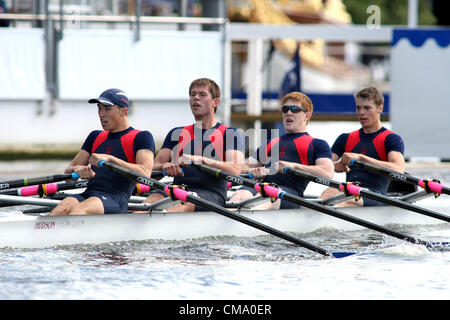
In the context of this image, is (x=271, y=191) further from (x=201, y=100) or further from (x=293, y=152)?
(x=201, y=100)

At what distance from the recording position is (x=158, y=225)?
894cm

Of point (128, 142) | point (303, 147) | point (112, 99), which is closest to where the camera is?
point (112, 99)

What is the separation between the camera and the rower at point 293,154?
372 inches

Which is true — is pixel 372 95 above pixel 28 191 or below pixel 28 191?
above

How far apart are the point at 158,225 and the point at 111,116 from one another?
122 cm

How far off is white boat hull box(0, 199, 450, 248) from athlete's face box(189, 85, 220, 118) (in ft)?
3.55

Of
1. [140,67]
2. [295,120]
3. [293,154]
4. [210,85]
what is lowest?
[293,154]

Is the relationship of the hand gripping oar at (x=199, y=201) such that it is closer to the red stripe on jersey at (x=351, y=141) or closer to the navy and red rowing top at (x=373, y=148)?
the navy and red rowing top at (x=373, y=148)

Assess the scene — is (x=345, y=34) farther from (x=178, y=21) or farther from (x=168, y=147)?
(x=168, y=147)

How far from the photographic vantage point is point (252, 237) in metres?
9.48

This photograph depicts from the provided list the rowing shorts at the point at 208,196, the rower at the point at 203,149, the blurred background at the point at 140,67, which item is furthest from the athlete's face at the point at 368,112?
the blurred background at the point at 140,67

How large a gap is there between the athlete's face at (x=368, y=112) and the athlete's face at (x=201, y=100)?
1.88 m

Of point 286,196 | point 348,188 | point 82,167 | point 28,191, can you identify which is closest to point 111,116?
point 82,167
